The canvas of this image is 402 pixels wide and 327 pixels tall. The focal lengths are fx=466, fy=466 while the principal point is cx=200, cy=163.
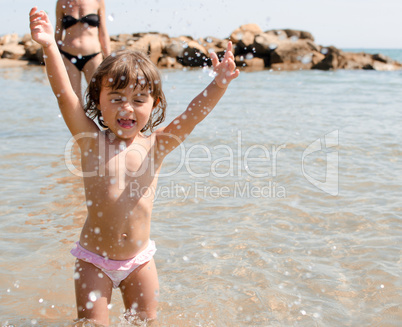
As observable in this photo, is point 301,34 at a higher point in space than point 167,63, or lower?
higher

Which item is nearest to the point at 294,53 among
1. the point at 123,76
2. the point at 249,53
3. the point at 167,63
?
the point at 249,53

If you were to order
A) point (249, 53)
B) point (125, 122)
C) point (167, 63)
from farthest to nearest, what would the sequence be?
point (249, 53) → point (167, 63) → point (125, 122)

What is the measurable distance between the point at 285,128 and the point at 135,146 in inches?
194

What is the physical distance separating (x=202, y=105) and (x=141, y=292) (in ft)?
3.37

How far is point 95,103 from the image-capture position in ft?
8.23

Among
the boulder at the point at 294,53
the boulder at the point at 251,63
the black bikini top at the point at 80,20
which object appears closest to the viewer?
the black bikini top at the point at 80,20

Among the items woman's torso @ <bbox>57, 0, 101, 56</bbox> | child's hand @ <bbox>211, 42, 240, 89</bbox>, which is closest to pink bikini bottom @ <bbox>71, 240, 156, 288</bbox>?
child's hand @ <bbox>211, 42, 240, 89</bbox>

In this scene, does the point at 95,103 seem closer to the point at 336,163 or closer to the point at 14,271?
the point at 14,271

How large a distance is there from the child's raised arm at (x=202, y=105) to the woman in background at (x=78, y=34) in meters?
2.50

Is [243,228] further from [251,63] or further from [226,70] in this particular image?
[251,63]

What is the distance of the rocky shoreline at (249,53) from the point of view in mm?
23734

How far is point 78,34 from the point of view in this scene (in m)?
4.81

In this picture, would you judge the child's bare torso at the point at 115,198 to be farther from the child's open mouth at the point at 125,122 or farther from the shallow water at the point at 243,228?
the shallow water at the point at 243,228

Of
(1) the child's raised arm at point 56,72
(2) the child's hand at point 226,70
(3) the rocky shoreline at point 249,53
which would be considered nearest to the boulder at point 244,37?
(3) the rocky shoreline at point 249,53
